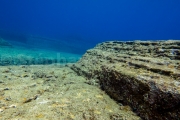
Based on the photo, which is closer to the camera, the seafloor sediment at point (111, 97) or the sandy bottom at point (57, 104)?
the seafloor sediment at point (111, 97)

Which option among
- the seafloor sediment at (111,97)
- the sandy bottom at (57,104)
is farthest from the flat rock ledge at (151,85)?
the sandy bottom at (57,104)

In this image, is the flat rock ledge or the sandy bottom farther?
the sandy bottom

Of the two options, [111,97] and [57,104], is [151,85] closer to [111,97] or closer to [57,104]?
[111,97]

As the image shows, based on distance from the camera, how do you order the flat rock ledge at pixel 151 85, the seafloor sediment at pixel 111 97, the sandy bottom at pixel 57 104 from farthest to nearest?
the sandy bottom at pixel 57 104 < the seafloor sediment at pixel 111 97 < the flat rock ledge at pixel 151 85

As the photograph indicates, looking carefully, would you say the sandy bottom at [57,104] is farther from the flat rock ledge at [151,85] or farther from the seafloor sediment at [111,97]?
the flat rock ledge at [151,85]

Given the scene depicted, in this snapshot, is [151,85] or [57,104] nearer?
[151,85]

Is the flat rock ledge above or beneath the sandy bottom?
above

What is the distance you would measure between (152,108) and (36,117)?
1905 millimetres

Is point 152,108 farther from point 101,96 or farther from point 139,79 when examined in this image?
point 101,96

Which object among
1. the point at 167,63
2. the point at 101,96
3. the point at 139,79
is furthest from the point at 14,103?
the point at 167,63

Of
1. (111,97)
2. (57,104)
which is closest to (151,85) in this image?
(111,97)

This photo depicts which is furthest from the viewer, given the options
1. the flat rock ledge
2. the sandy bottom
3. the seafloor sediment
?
the sandy bottom

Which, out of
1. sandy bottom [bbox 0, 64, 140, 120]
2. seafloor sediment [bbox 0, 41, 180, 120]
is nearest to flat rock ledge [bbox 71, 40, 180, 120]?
seafloor sediment [bbox 0, 41, 180, 120]

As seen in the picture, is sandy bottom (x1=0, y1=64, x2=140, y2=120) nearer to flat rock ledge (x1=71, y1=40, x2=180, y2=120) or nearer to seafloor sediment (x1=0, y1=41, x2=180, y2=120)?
seafloor sediment (x1=0, y1=41, x2=180, y2=120)
